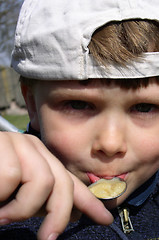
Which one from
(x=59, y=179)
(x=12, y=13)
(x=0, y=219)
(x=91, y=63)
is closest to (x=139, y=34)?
(x=91, y=63)

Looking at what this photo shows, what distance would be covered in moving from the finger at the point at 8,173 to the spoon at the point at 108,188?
0.31 metres

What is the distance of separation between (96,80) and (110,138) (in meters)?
0.15

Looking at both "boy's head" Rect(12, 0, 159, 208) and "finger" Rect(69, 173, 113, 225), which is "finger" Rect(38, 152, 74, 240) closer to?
"finger" Rect(69, 173, 113, 225)

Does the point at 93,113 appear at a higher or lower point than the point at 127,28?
lower

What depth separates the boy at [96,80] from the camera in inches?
27.1

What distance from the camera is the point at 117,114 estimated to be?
71cm

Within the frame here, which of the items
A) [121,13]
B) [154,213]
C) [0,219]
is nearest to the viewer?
[0,219]

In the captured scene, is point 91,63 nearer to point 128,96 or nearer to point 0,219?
point 128,96

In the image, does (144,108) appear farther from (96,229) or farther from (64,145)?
(96,229)

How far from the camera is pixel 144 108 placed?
2.55 ft

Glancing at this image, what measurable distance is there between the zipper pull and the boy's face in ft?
0.50

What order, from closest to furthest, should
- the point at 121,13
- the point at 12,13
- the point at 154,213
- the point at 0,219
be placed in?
the point at 0,219 < the point at 121,13 < the point at 154,213 < the point at 12,13

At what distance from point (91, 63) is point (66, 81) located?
0.08 metres

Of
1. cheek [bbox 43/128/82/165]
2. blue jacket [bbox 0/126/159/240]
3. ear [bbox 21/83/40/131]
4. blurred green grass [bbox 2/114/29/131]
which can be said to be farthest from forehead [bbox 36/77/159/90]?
blurred green grass [bbox 2/114/29/131]
